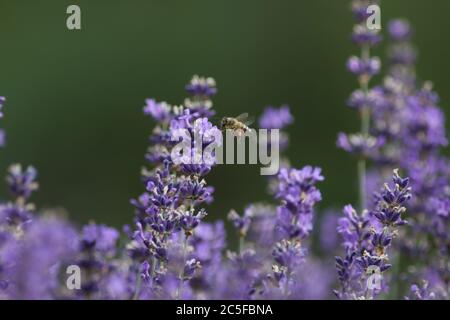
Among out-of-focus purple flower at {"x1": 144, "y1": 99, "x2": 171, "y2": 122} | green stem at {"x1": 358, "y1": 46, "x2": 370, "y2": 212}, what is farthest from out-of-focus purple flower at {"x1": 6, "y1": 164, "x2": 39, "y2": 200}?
green stem at {"x1": 358, "y1": 46, "x2": 370, "y2": 212}

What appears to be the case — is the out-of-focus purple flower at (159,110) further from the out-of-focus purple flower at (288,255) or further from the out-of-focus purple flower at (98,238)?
the out-of-focus purple flower at (288,255)

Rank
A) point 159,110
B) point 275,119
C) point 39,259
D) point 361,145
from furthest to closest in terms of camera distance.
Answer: point 275,119 < point 361,145 < point 39,259 < point 159,110

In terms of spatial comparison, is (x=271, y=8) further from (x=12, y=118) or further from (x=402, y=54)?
(x=402, y=54)

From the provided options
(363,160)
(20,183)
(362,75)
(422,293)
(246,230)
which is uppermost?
(362,75)

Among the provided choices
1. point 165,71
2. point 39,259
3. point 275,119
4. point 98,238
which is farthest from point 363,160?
point 165,71

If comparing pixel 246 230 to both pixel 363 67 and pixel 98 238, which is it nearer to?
pixel 98 238

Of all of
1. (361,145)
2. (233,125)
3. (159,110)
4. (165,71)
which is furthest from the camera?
(165,71)

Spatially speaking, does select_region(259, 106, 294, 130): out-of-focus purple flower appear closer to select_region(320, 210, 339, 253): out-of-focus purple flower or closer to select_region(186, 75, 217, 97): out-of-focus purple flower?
select_region(320, 210, 339, 253): out-of-focus purple flower

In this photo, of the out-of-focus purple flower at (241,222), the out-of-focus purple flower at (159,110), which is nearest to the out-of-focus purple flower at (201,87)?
the out-of-focus purple flower at (159,110)
